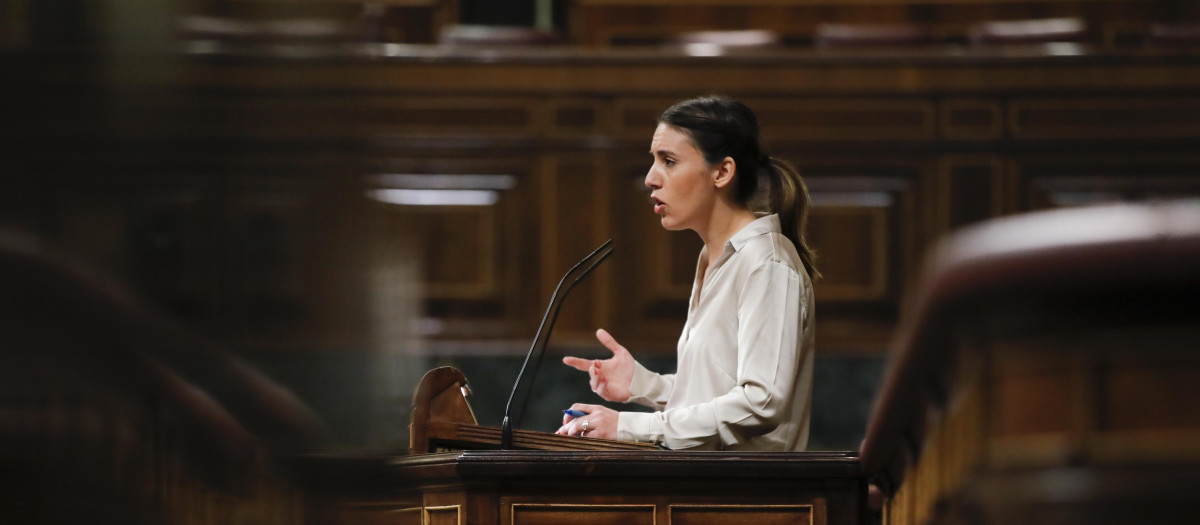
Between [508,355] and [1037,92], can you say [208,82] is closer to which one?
[508,355]

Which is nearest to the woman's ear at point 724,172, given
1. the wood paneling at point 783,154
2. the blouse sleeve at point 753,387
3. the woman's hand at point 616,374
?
the blouse sleeve at point 753,387

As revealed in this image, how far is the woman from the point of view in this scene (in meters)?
1.90

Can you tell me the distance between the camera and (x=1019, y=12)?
491 centimetres

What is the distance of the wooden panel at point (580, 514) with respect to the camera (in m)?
1.61

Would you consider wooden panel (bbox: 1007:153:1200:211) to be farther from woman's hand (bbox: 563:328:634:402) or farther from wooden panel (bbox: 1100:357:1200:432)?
wooden panel (bbox: 1100:357:1200:432)

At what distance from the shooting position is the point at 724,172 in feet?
7.07

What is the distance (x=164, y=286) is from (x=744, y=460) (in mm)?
1450

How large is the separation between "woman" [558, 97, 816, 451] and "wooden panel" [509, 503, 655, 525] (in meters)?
0.31

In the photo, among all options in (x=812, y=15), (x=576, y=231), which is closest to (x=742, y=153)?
(x=576, y=231)

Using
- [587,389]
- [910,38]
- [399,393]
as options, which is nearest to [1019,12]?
[910,38]

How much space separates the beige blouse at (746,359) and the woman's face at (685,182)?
0.34 ft

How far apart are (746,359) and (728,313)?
0.42ft

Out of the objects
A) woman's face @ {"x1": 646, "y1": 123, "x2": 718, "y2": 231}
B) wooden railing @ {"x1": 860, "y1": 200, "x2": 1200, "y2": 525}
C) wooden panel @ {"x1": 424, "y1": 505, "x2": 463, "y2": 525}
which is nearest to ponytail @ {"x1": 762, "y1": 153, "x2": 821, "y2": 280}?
woman's face @ {"x1": 646, "y1": 123, "x2": 718, "y2": 231}

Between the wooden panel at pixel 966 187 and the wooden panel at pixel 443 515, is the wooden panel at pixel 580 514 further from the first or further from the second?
the wooden panel at pixel 966 187
